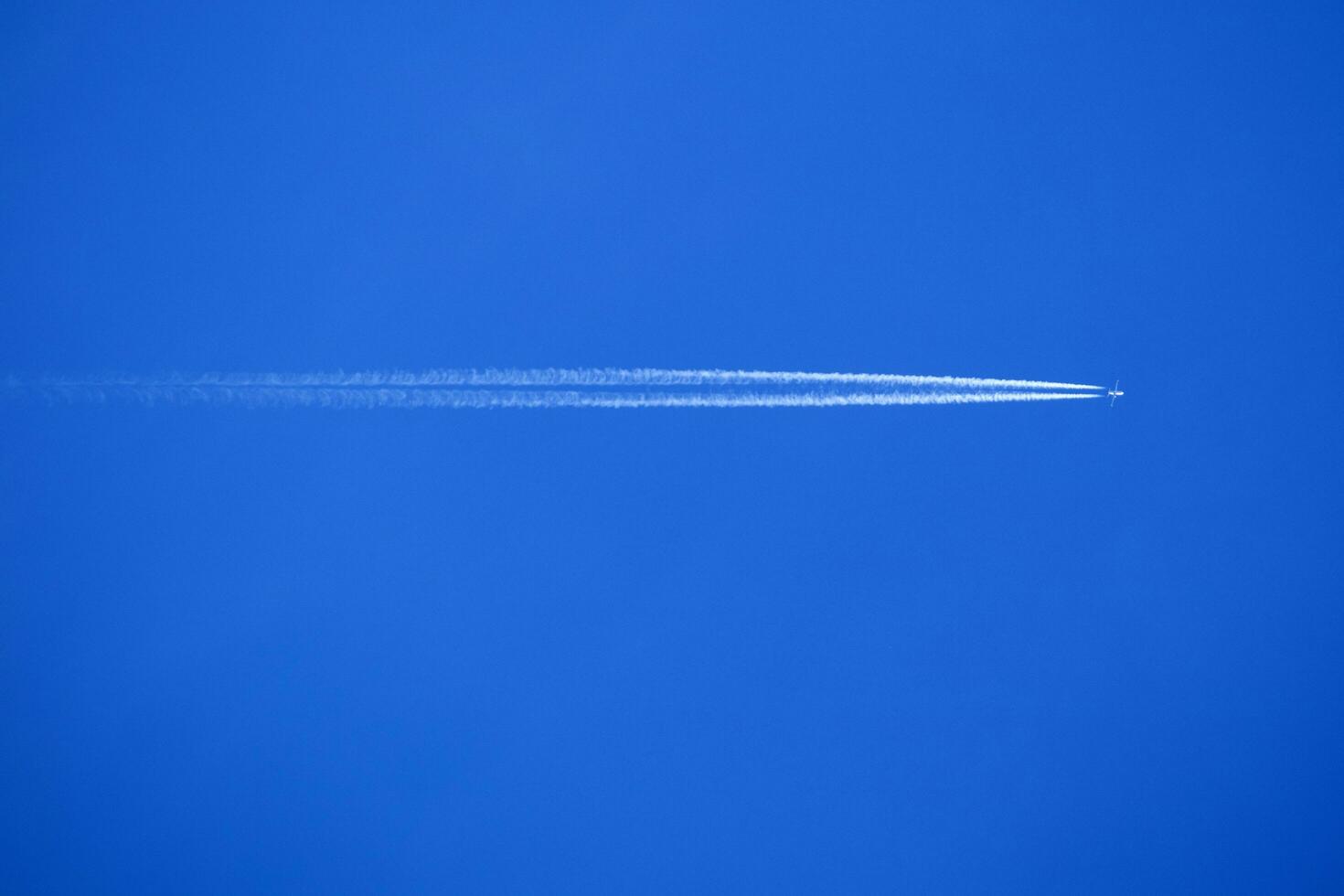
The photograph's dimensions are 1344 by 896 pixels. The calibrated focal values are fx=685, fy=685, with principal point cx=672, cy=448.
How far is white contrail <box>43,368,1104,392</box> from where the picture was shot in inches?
160

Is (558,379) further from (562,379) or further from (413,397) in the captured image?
(413,397)

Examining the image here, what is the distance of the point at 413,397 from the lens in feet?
13.5

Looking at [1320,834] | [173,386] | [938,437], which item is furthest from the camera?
[1320,834]

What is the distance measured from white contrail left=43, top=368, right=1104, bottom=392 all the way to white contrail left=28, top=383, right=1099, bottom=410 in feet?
0.10

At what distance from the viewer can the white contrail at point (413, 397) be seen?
406cm

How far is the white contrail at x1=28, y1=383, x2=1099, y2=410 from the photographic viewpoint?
406cm

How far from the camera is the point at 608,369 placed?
421 centimetres

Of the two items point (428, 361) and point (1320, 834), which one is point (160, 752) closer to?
point (428, 361)

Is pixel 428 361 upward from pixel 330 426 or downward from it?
upward

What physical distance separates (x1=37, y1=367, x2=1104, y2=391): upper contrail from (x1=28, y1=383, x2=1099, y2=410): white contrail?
3 centimetres

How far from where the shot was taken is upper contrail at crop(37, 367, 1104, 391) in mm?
4066

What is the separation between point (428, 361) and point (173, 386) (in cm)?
150

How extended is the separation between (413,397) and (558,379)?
87cm

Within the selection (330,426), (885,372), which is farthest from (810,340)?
(330,426)
